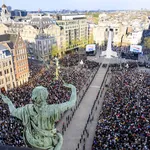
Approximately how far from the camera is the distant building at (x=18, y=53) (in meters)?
48.9

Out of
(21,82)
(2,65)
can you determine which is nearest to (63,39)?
(21,82)

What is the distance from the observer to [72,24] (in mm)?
95062

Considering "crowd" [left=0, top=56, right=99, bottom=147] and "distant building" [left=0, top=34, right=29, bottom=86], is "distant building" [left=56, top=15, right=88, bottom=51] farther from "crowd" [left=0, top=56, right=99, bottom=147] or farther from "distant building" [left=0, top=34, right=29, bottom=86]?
"distant building" [left=0, top=34, right=29, bottom=86]

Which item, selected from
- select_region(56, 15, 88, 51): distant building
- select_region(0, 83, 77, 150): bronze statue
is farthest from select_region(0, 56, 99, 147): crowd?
select_region(56, 15, 88, 51): distant building

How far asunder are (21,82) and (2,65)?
31.3 ft

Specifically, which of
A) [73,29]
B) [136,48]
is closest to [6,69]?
[136,48]

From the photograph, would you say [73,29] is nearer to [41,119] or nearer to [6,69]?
[6,69]

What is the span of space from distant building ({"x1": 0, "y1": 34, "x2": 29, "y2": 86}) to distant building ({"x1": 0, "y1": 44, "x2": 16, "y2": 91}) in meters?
1.60

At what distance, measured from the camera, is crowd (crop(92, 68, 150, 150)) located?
23141 millimetres

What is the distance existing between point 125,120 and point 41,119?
25.5 metres

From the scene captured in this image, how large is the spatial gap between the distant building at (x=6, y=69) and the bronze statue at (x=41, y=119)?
43.0 meters

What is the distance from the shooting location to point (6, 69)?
152 ft

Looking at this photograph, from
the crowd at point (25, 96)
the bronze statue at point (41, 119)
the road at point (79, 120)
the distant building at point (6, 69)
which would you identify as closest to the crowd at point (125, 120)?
the road at point (79, 120)

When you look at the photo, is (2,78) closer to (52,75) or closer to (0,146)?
(52,75)
